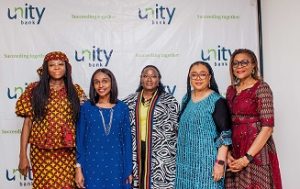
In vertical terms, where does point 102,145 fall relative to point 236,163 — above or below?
above

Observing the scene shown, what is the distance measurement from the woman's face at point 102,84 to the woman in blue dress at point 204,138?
618mm

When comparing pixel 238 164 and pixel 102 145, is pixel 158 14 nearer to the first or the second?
pixel 102 145

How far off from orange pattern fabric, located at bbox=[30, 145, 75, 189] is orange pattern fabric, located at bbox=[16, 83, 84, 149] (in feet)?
0.22

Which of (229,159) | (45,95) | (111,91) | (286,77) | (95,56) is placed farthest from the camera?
(95,56)

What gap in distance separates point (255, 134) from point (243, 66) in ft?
1.57

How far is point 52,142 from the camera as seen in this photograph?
99.6 inches

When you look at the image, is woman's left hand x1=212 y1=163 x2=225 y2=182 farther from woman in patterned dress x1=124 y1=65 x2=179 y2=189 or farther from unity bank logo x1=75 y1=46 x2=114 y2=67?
unity bank logo x1=75 y1=46 x2=114 y2=67

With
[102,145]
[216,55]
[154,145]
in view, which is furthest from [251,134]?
[216,55]

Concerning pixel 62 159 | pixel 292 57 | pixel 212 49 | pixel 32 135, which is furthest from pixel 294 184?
pixel 32 135

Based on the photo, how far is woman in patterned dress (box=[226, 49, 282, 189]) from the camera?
2.35 metres

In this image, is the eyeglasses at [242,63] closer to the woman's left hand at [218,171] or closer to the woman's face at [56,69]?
the woman's left hand at [218,171]

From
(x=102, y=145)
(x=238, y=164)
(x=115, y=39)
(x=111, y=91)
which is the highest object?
(x=115, y=39)

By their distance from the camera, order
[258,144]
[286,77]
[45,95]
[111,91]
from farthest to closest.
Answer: [286,77] < [111,91] < [45,95] < [258,144]

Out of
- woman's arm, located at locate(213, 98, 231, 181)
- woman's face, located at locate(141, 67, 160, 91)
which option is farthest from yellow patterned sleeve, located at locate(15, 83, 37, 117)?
woman's arm, located at locate(213, 98, 231, 181)
